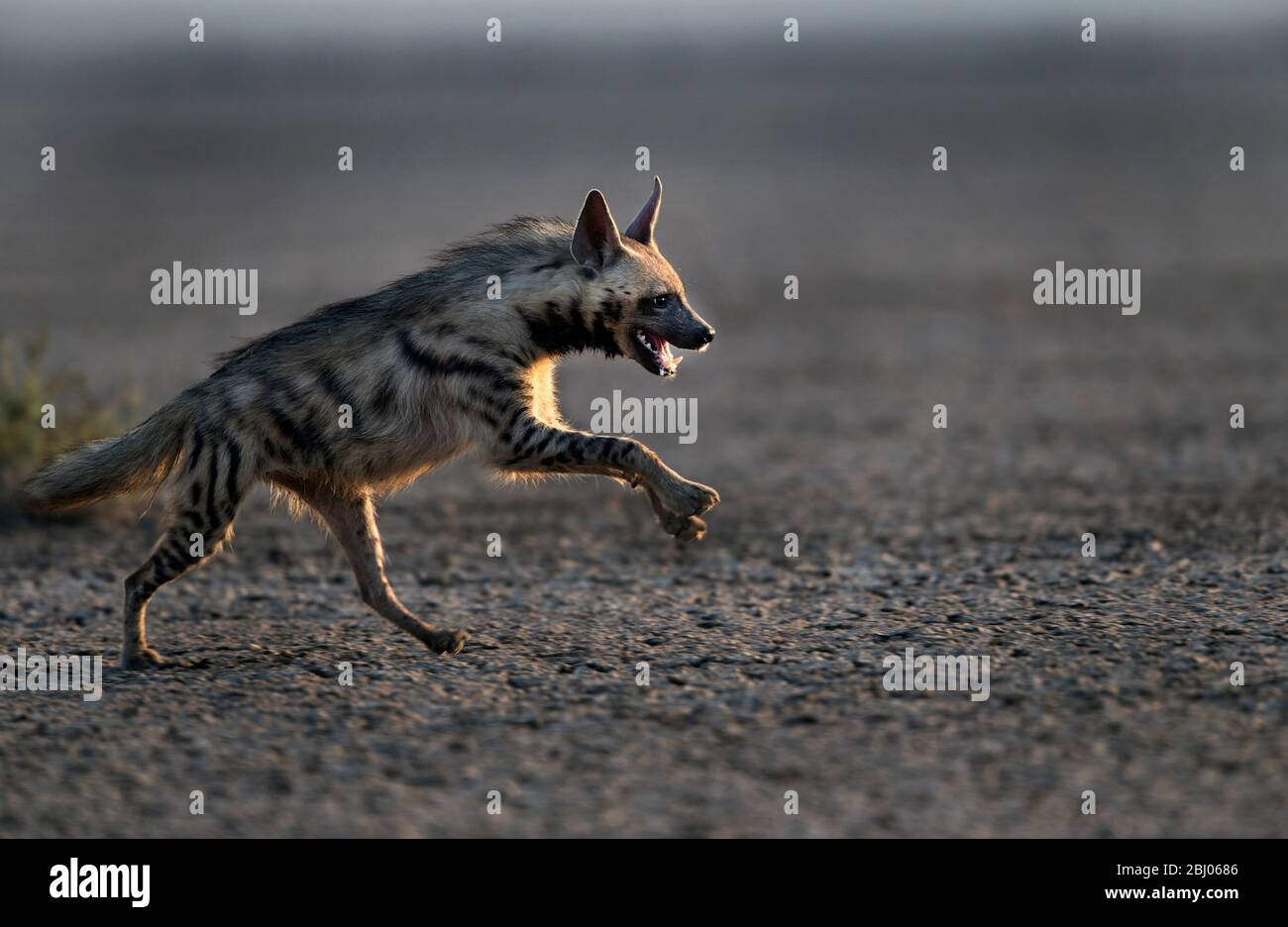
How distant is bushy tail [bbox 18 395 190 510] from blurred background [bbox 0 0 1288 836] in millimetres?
1061

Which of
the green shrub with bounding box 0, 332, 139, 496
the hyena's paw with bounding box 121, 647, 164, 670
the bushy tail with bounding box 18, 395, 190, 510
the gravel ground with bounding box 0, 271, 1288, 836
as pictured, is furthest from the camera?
the green shrub with bounding box 0, 332, 139, 496

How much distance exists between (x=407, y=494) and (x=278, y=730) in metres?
6.40

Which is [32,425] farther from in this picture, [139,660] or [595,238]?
[595,238]

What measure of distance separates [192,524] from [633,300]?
2514 millimetres

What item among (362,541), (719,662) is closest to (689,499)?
(719,662)

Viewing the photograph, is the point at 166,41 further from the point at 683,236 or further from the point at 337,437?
the point at 337,437

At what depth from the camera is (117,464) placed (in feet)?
28.2

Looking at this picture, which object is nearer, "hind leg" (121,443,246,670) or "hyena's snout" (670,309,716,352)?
"hind leg" (121,443,246,670)

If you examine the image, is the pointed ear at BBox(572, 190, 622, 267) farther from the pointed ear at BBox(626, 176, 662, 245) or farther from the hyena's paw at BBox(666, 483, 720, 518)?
the hyena's paw at BBox(666, 483, 720, 518)

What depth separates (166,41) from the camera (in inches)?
5472

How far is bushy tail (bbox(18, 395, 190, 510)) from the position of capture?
28.1 ft

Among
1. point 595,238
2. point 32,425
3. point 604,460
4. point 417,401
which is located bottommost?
point 604,460

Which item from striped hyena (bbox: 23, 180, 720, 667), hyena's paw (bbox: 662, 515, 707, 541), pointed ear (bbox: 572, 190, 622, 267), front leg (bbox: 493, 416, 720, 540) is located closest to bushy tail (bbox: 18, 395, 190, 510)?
striped hyena (bbox: 23, 180, 720, 667)

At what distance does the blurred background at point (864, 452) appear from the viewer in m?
Result: 6.79
